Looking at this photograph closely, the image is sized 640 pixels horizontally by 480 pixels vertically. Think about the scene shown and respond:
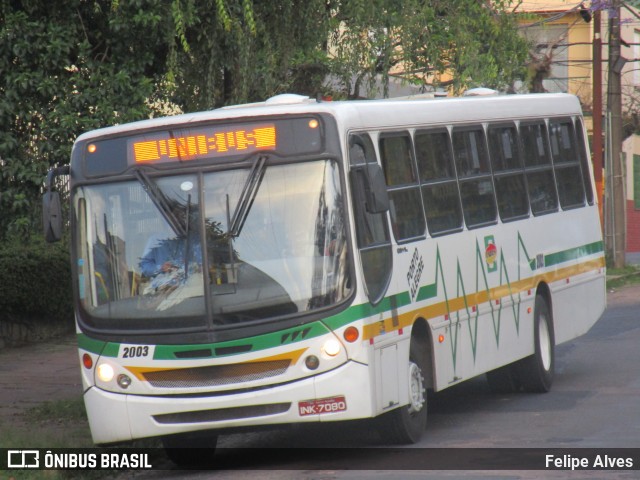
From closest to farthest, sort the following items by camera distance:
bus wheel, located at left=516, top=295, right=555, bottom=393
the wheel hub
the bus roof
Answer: the bus roof < the wheel hub < bus wheel, located at left=516, top=295, right=555, bottom=393

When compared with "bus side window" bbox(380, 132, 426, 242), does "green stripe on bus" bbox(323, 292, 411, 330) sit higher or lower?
lower

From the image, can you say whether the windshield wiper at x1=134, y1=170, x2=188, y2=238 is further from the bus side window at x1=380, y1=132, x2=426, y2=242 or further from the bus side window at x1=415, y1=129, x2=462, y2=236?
the bus side window at x1=415, y1=129, x2=462, y2=236

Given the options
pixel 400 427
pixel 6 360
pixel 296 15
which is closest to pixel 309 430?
pixel 400 427

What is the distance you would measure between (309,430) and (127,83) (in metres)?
3.53

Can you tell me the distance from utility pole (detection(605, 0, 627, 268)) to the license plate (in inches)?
793

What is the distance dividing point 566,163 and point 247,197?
18.8ft

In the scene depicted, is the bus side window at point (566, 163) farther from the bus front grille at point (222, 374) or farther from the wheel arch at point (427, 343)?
the bus front grille at point (222, 374)

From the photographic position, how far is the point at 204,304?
29.2 feet

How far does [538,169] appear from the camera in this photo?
13.0 metres

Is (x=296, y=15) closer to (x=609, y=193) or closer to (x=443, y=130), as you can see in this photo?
(x=443, y=130)

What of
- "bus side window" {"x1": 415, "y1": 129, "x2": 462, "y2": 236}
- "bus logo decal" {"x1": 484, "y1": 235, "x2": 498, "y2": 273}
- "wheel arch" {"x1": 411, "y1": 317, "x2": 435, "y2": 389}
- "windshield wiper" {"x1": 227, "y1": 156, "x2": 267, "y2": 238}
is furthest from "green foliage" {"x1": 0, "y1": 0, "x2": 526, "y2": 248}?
"wheel arch" {"x1": 411, "y1": 317, "x2": 435, "y2": 389}

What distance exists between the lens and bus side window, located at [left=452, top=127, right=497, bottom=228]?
1122 cm

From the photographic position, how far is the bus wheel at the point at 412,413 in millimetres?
A: 9594
